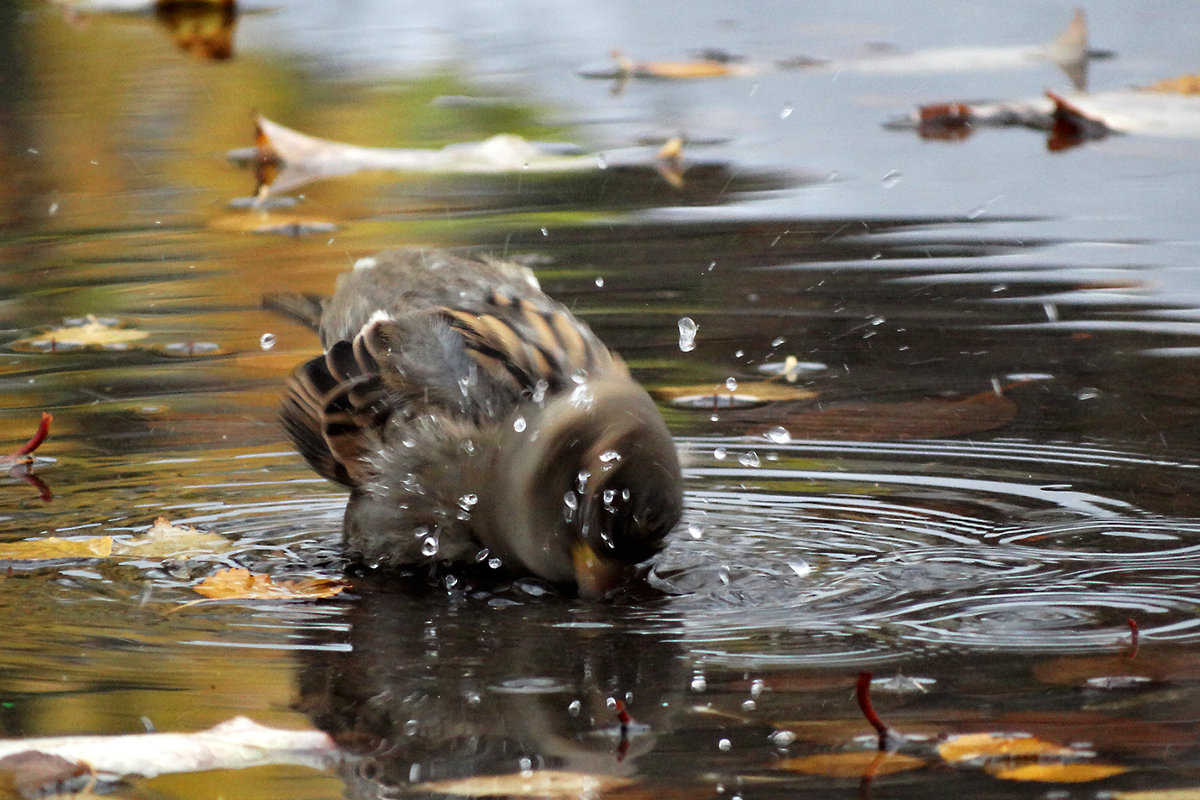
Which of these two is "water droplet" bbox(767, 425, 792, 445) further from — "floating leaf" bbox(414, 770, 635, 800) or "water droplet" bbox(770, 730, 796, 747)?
"floating leaf" bbox(414, 770, 635, 800)

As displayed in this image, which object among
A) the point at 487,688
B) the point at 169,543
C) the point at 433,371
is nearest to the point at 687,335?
the point at 433,371

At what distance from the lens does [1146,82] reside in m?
13.2

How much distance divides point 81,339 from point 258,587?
333 centimetres

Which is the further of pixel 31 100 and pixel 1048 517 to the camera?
pixel 31 100

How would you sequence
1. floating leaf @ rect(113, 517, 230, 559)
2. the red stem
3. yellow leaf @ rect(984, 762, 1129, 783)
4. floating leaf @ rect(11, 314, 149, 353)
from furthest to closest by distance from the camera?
floating leaf @ rect(11, 314, 149, 353) < floating leaf @ rect(113, 517, 230, 559) < the red stem < yellow leaf @ rect(984, 762, 1129, 783)

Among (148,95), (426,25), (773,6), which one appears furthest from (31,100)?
(773,6)

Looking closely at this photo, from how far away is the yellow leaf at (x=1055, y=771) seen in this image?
144 inches

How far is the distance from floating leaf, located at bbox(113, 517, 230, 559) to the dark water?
7cm

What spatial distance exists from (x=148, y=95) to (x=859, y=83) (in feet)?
17.3

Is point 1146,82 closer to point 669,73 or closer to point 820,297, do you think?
point 669,73

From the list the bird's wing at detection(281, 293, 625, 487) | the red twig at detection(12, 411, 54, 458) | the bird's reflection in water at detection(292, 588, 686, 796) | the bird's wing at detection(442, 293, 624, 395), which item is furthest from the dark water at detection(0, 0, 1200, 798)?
the bird's wing at detection(442, 293, 624, 395)

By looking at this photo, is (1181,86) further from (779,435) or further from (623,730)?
(623,730)

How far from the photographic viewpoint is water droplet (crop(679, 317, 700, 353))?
7668mm

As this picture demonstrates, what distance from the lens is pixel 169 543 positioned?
5.59m
